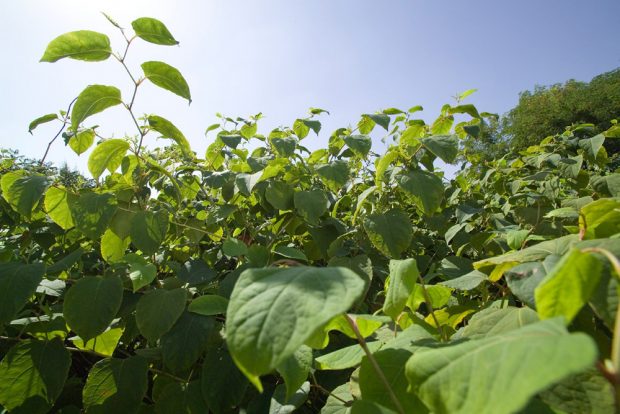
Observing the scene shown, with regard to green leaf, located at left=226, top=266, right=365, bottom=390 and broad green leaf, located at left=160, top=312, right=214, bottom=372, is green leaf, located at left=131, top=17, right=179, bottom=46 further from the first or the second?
green leaf, located at left=226, top=266, right=365, bottom=390

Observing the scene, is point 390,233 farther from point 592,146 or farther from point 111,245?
point 592,146

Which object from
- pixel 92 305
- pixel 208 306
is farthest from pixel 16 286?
pixel 208 306

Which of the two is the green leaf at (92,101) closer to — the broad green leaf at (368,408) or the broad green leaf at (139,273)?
the broad green leaf at (139,273)

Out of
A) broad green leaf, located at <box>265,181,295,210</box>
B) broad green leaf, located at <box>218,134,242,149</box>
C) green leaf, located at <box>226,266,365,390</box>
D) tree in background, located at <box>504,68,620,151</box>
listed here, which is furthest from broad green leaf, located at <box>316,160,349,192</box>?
tree in background, located at <box>504,68,620,151</box>

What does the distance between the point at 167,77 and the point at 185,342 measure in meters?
0.88

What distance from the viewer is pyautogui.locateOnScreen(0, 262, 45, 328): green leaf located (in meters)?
0.87

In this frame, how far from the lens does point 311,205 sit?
136 centimetres

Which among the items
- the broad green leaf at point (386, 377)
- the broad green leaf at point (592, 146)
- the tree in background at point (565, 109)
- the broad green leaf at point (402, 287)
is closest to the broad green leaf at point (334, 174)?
the broad green leaf at point (402, 287)

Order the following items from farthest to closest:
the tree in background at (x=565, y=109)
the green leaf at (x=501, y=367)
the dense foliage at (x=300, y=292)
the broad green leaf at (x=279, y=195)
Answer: the tree in background at (x=565, y=109) < the broad green leaf at (x=279, y=195) < the dense foliage at (x=300, y=292) < the green leaf at (x=501, y=367)

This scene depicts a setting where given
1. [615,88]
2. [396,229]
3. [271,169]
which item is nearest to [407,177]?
[396,229]

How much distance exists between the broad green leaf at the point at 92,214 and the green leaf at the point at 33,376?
35 cm

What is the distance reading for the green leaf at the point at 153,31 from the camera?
3.86 ft

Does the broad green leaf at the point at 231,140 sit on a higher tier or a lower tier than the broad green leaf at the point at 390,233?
higher

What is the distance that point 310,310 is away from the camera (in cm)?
37
